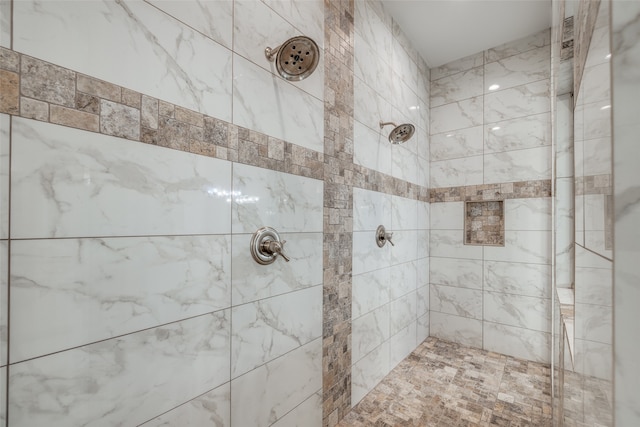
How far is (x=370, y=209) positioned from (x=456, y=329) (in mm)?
1816

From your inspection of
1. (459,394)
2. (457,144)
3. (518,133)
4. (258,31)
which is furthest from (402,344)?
(258,31)

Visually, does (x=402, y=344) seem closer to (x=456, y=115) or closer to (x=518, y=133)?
(x=518, y=133)

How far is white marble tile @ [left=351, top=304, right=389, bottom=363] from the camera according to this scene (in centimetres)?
201

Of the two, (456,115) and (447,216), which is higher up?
(456,115)

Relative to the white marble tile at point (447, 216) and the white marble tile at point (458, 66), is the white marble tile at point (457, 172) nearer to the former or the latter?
the white marble tile at point (447, 216)

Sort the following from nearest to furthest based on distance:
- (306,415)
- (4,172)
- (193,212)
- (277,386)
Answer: (4,172), (193,212), (277,386), (306,415)

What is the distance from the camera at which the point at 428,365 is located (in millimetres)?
2576

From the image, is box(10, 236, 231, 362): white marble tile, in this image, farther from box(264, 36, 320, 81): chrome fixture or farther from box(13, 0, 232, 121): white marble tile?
box(264, 36, 320, 81): chrome fixture

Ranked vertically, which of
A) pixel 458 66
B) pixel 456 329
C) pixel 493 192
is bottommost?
pixel 456 329

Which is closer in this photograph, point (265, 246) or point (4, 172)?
point (4, 172)

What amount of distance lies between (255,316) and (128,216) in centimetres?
67

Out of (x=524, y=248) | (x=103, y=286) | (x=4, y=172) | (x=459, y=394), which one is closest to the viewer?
(x=4, y=172)

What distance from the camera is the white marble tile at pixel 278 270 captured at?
1245 mm

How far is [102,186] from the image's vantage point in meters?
0.87
